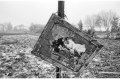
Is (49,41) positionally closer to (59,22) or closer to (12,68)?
(59,22)

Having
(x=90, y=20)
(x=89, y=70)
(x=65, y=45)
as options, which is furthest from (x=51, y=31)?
(x=90, y=20)

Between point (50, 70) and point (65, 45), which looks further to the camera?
point (50, 70)

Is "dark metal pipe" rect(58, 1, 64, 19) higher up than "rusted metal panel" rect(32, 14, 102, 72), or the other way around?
"dark metal pipe" rect(58, 1, 64, 19)

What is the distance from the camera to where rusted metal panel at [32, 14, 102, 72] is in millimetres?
1711

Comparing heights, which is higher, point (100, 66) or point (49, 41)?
point (49, 41)

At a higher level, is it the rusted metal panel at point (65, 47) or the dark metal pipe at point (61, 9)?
the dark metal pipe at point (61, 9)

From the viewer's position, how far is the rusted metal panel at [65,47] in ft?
5.61

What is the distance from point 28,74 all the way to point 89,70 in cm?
248

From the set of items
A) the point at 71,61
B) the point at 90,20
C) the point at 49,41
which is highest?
the point at 49,41

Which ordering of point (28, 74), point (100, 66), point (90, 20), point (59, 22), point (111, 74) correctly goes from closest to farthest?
1. point (59, 22)
2. point (28, 74)
3. point (111, 74)
4. point (100, 66)
5. point (90, 20)

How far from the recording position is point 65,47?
5.79 feet

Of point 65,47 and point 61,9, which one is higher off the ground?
point 61,9

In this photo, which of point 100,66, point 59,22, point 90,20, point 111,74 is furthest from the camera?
point 90,20

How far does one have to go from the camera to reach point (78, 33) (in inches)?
66.9
